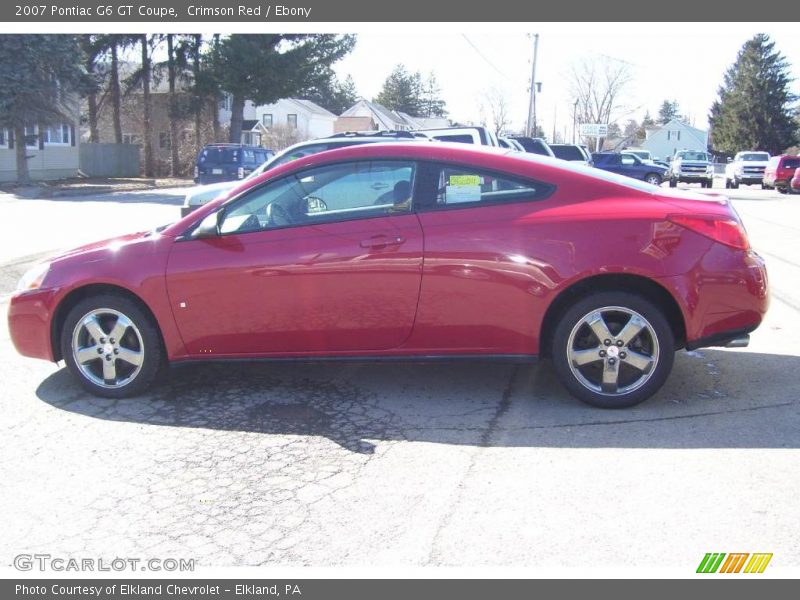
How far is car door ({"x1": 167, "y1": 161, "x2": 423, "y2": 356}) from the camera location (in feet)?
16.0

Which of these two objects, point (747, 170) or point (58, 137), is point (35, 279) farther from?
point (747, 170)

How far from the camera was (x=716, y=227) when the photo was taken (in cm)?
478

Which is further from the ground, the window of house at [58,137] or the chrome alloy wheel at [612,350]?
the window of house at [58,137]

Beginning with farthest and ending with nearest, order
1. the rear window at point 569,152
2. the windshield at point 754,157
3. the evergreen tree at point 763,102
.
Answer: the evergreen tree at point 763,102 → the windshield at point 754,157 → the rear window at point 569,152

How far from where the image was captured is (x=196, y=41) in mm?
42656

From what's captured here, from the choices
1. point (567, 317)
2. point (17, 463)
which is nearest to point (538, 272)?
point (567, 317)

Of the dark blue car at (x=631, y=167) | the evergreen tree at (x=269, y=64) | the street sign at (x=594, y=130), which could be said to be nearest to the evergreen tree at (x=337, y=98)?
the street sign at (x=594, y=130)

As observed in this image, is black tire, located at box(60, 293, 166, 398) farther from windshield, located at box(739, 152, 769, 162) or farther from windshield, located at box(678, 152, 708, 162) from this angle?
windshield, located at box(739, 152, 769, 162)

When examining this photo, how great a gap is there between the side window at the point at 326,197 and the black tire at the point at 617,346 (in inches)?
49.8

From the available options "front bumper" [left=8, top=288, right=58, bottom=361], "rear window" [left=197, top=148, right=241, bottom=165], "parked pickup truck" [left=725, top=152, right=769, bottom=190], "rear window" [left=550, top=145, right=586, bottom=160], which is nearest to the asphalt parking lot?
"front bumper" [left=8, top=288, right=58, bottom=361]

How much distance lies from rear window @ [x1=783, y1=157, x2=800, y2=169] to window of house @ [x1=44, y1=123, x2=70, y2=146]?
34.1 metres

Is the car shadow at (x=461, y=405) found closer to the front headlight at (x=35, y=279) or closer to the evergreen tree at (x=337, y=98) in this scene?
the front headlight at (x=35, y=279)

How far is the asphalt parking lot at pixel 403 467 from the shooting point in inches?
131

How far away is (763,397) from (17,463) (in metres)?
4.57
